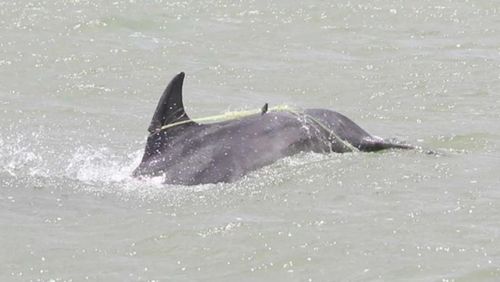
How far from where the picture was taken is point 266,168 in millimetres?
8969

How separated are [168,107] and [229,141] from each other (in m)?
0.49

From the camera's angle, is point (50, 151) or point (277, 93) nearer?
point (50, 151)

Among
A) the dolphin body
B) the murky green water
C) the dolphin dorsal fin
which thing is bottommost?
the murky green water

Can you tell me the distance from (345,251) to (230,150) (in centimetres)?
191

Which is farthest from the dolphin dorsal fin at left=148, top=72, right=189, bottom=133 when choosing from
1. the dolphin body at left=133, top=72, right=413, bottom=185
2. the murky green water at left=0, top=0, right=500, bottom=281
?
the murky green water at left=0, top=0, right=500, bottom=281

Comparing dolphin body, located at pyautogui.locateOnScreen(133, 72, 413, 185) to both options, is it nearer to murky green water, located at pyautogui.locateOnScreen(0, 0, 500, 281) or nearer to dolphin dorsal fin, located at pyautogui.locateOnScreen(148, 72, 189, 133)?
dolphin dorsal fin, located at pyautogui.locateOnScreen(148, 72, 189, 133)

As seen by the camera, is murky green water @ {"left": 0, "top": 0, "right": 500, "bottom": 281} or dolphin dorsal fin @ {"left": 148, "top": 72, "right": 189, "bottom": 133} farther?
dolphin dorsal fin @ {"left": 148, "top": 72, "right": 189, "bottom": 133}

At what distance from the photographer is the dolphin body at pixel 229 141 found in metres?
8.85

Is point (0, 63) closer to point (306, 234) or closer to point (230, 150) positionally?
point (230, 150)

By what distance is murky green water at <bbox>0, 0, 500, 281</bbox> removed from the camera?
728 centimetres

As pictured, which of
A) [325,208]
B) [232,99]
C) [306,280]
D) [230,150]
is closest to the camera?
[306,280]

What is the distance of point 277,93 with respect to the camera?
516 inches

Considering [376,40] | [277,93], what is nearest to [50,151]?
[277,93]

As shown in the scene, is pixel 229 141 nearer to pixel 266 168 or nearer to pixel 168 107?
pixel 266 168
